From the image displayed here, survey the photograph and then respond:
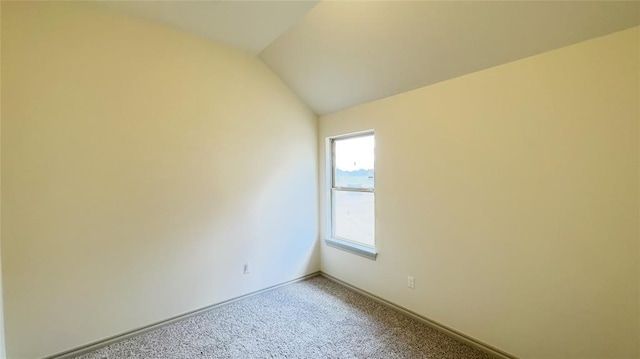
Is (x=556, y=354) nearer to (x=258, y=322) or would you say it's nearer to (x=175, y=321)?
(x=258, y=322)

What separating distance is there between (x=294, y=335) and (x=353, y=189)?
1728 mm

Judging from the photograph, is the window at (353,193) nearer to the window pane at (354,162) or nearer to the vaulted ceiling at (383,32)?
the window pane at (354,162)

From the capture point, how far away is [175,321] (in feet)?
8.34

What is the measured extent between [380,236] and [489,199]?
116cm

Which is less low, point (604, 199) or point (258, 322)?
point (604, 199)

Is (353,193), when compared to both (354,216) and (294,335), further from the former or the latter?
(294,335)

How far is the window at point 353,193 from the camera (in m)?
3.15

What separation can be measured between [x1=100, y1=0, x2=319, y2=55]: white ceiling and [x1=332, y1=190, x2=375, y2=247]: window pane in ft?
6.50

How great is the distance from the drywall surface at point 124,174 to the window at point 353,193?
2.64 feet

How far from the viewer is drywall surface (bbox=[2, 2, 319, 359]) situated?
1913 millimetres

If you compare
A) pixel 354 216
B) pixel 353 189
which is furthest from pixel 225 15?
pixel 354 216

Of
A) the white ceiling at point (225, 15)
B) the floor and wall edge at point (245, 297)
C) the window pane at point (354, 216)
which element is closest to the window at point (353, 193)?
the window pane at point (354, 216)

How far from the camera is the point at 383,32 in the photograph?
7.08 feet

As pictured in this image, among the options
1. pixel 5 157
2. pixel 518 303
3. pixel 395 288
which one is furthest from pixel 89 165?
pixel 518 303
